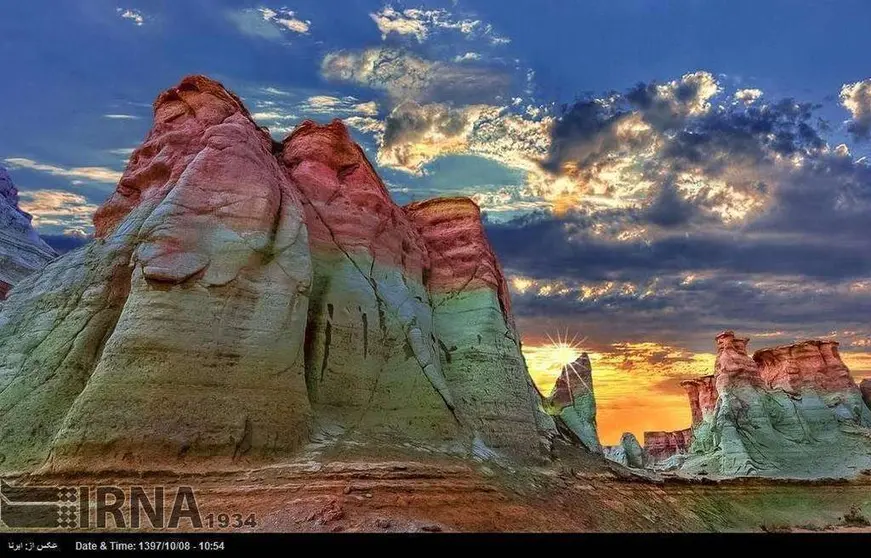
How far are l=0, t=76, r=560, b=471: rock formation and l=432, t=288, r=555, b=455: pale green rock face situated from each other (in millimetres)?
95

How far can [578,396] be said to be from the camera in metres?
51.9

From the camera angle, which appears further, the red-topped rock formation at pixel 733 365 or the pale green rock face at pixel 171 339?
the red-topped rock formation at pixel 733 365

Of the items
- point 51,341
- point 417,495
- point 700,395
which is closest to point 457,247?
point 417,495

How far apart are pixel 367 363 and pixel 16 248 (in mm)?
24380

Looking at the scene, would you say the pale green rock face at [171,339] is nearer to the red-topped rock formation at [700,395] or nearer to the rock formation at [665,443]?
the red-topped rock formation at [700,395]

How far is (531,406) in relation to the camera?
26.1 m

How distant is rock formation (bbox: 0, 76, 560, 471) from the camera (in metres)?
14.4

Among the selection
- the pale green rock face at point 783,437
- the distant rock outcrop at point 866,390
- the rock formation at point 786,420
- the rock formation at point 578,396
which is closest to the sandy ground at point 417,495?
the rock formation at point 578,396

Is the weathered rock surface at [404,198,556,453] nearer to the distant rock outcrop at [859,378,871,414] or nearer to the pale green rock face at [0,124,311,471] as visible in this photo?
the pale green rock face at [0,124,311,471]

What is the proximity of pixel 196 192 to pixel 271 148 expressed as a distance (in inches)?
299

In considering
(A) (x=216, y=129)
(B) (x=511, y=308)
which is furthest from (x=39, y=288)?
(B) (x=511, y=308)

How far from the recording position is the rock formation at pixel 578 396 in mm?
48250

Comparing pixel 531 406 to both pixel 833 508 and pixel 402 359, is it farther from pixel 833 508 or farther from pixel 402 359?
pixel 833 508

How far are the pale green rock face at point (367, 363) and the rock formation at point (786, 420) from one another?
3730 centimetres
